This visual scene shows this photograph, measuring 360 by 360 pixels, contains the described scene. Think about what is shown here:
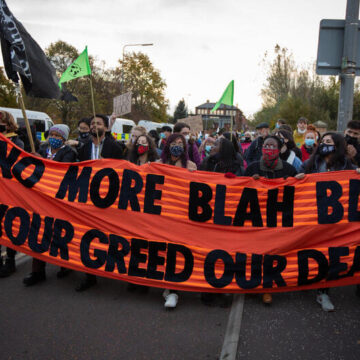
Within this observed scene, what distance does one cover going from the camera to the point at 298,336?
3072 mm

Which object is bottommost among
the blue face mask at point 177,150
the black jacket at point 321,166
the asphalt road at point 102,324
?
the asphalt road at point 102,324

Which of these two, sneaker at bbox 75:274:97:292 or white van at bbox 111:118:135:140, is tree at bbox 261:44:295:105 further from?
sneaker at bbox 75:274:97:292

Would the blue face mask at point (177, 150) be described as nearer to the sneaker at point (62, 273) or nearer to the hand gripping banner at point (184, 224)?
the hand gripping banner at point (184, 224)

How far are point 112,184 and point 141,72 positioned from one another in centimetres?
4833

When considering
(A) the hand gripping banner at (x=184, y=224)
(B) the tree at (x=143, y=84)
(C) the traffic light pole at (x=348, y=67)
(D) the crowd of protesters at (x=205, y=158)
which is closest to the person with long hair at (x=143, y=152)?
(D) the crowd of protesters at (x=205, y=158)

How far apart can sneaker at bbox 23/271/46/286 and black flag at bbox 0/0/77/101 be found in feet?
7.21

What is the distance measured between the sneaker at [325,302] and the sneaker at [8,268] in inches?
143

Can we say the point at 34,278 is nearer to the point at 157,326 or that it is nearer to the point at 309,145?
the point at 157,326

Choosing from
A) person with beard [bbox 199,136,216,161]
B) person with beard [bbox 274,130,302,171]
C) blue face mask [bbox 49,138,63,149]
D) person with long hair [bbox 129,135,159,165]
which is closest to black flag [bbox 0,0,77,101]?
blue face mask [bbox 49,138,63,149]

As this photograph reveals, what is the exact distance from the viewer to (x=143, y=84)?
49.5m

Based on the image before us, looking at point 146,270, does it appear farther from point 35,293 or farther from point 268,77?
point 268,77

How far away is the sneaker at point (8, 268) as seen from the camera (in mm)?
4391

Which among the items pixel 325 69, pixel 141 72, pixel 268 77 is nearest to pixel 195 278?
pixel 325 69

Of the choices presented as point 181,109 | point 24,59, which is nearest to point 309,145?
point 24,59
